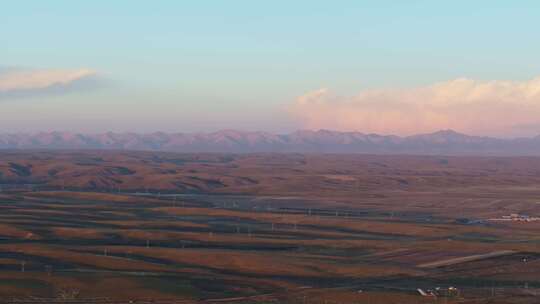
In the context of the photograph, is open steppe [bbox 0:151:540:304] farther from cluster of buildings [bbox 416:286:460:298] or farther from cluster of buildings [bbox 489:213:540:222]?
cluster of buildings [bbox 489:213:540:222]

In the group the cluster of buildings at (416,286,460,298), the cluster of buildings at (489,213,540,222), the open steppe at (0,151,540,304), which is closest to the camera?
the cluster of buildings at (416,286,460,298)

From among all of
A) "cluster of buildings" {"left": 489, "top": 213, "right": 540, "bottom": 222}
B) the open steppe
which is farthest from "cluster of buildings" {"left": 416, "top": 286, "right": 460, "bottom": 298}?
"cluster of buildings" {"left": 489, "top": 213, "right": 540, "bottom": 222}

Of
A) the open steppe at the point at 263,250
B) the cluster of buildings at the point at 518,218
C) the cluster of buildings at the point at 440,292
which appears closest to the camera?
the cluster of buildings at the point at 440,292

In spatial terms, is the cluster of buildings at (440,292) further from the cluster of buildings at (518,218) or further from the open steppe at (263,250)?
the cluster of buildings at (518,218)

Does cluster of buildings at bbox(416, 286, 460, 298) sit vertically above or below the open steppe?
below

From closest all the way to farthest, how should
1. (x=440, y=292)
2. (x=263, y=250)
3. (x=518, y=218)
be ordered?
(x=440, y=292)
(x=263, y=250)
(x=518, y=218)

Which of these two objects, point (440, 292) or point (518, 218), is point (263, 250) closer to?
point (440, 292)

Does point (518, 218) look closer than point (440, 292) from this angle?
No

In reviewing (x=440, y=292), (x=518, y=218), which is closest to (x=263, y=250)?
(x=440, y=292)

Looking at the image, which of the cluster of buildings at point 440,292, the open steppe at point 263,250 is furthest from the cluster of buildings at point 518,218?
the cluster of buildings at point 440,292

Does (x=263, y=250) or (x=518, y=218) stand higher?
(x=518, y=218)

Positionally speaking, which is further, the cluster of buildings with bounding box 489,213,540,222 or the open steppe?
the cluster of buildings with bounding box 489,213,540,222

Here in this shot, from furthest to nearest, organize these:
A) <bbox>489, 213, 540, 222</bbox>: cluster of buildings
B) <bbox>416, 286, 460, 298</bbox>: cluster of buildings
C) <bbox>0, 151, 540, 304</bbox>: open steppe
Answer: <bbox>489, 213, 540, 222</bbox>: cluster of buildings < <bbox>0, 151, 540, 304</bbox>: open steppe < <bbox>416, 286, 460, 298</bbox>: cluster of buildings
